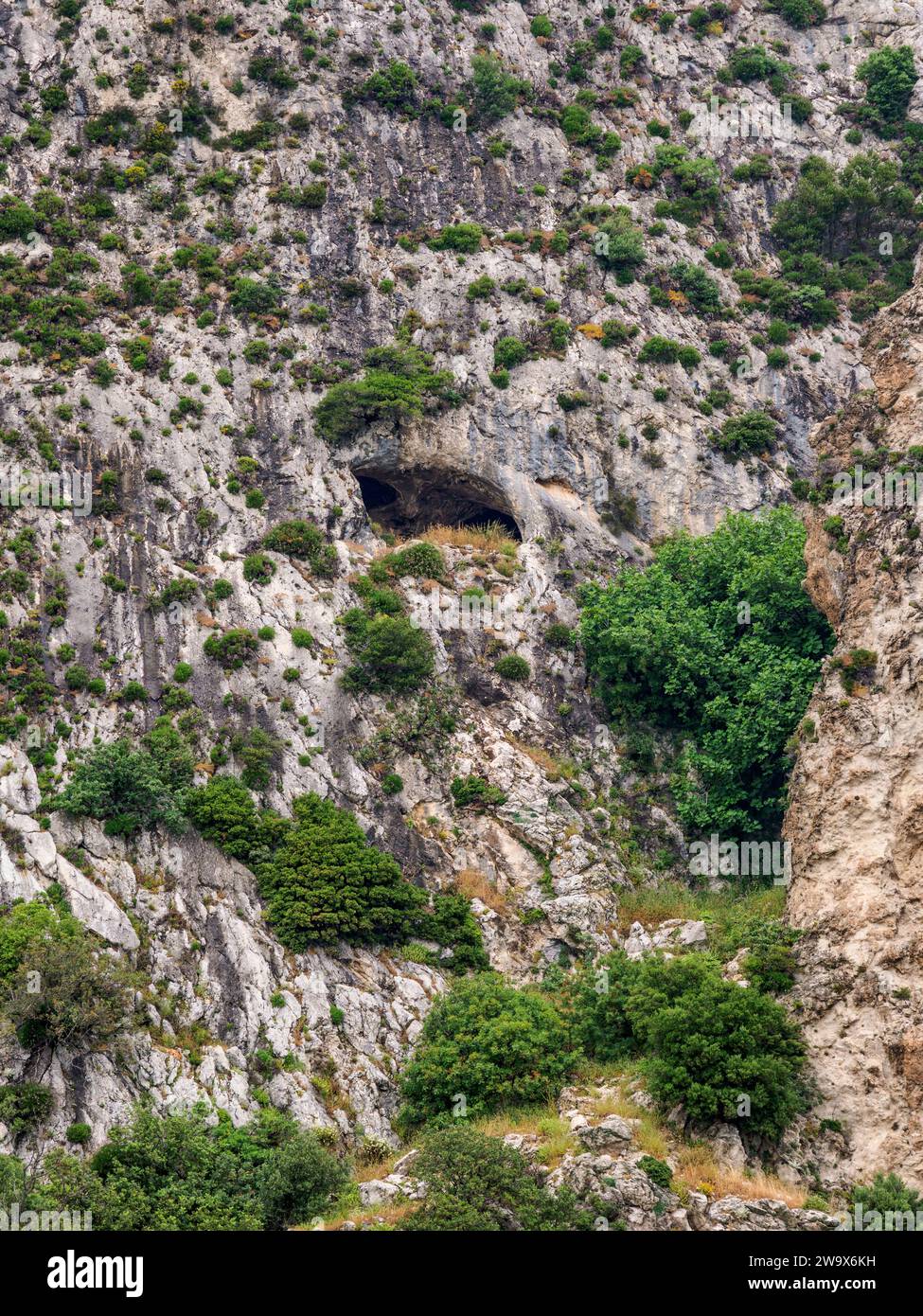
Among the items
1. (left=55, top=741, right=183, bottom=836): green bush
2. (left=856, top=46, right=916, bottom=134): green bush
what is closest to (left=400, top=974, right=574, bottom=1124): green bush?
(left=55, top=741, right=183, bottom=836): green bush

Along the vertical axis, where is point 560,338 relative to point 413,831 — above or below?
above

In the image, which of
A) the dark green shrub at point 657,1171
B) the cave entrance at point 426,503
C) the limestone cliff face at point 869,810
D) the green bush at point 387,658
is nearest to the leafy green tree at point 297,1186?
the dark green shrub at point 657,1171

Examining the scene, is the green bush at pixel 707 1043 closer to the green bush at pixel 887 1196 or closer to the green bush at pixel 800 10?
the green bush at pixel 887 1196

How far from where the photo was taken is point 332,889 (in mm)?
44500

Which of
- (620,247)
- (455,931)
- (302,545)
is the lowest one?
(455,931)

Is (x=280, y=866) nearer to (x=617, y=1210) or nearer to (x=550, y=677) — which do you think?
(x=550, y=677)

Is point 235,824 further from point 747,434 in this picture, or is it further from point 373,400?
point 747,434

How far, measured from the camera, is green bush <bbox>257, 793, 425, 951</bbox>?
44.0 m

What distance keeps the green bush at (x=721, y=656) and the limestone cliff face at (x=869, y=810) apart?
10.5ft

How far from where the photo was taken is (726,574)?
52.7 metres

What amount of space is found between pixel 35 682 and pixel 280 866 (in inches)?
435

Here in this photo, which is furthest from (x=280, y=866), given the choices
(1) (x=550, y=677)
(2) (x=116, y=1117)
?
(1) (x=550, y=677)

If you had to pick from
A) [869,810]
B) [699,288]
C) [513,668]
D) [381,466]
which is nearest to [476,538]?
[381,466]

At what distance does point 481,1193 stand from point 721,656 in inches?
966
